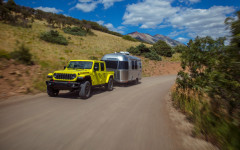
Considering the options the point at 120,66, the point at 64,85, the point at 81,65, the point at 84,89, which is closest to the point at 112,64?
the point at 120,66

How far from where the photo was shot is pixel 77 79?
7426 millimetres

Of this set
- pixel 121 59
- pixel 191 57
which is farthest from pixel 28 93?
pixel 191 57

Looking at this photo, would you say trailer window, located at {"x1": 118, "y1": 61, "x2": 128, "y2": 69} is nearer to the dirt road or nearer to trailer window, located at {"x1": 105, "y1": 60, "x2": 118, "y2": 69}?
trailer window, located at {"x1": 105, "y1": 60, "x2": 118, "y2": 69}

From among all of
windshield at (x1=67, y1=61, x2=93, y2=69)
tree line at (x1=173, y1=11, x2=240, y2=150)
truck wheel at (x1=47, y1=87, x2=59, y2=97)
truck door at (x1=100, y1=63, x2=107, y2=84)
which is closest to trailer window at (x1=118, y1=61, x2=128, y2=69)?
truck door at (x1=100, y1=63, x2=107, y2=84)

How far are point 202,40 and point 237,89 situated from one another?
371cm

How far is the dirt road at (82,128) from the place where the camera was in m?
3.36

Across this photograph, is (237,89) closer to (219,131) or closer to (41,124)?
(219,131)

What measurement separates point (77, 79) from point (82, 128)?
3590 millimetres

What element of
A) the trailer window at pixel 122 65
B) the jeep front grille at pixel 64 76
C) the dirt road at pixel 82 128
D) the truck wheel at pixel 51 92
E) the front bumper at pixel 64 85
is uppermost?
the trailer window at pixel 122 65

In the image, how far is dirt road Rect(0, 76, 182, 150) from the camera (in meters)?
3.36

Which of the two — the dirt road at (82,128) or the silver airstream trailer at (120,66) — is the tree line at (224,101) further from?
the silver airstream trailer at (120,66)

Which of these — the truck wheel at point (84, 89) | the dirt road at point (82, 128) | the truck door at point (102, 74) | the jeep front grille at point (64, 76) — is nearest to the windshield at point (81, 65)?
the truck door at point (102, 74)

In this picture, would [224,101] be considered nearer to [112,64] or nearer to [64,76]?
[64,76]

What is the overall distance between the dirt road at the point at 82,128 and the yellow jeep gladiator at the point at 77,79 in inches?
50.0
